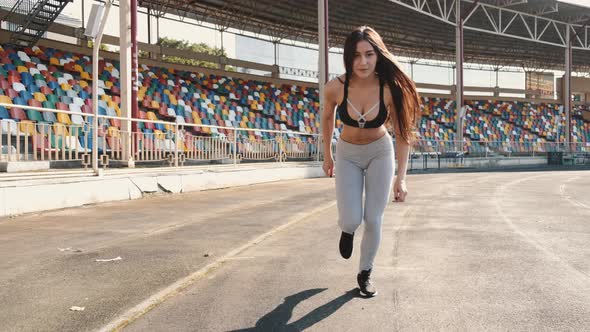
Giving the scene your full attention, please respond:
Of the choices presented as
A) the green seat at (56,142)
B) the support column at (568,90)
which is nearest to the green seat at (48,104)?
Answer: the green seat at (56,142)

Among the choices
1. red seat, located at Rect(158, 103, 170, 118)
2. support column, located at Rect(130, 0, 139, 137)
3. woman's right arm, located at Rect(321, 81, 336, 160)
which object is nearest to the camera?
woman's right arm, located at Rect(321, 81, 336, 160)

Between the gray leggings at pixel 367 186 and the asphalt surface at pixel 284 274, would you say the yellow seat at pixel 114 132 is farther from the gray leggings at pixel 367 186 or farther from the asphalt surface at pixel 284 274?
the gray leggings at pixel 367 186

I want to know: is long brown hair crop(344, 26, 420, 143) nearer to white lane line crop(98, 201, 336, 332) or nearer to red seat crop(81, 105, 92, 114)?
white lane line crop(98, 201, 336, 332)

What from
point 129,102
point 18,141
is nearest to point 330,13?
point 129,102

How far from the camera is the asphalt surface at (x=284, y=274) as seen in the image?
3094mm

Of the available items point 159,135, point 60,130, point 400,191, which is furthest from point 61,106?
point 400,191

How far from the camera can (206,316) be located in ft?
10.3

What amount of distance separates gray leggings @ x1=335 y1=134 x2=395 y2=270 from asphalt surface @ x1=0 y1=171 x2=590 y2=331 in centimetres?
47

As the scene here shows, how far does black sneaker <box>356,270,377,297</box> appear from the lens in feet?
11.8

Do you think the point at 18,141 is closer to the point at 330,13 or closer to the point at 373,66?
the point at 373,66

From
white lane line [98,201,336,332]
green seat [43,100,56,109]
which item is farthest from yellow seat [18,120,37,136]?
green seat [43,100,56,109]

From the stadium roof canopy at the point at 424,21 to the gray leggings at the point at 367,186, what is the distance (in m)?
25.7

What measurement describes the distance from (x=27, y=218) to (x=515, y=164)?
3456 cm

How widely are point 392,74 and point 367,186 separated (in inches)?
31.5
